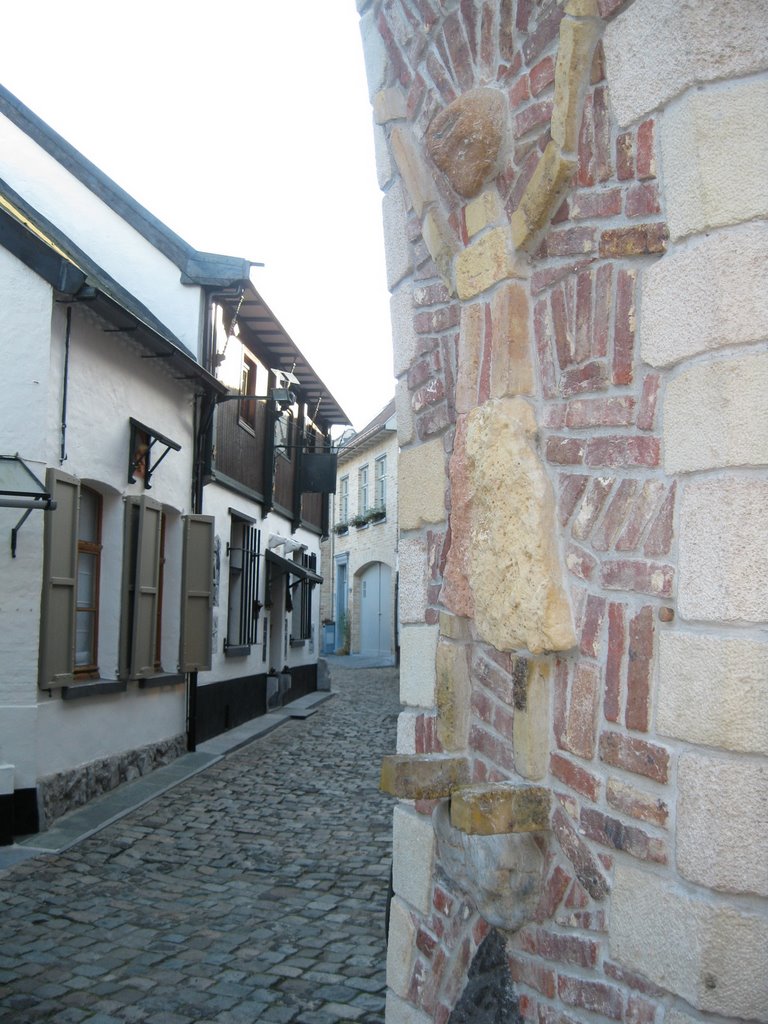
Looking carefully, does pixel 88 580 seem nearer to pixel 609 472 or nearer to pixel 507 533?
pixel 507 533

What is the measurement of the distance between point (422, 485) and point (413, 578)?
1.06 ft

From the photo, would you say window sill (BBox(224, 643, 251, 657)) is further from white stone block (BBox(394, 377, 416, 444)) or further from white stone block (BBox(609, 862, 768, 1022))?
white stone block (BBox(609, 862, 768, 1022))

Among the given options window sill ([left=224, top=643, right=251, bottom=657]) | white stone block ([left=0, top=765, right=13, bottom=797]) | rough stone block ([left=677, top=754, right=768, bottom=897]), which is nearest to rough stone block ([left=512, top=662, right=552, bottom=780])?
rough stone block ([left=677, top=754, right=768, bottom=897])

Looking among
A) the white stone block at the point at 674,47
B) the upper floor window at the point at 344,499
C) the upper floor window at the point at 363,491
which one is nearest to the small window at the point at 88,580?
the white stone block at the point at 674,47

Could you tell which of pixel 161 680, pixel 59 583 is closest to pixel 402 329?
pixel 59 583

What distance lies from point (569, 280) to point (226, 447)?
10366mm

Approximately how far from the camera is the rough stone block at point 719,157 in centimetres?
212

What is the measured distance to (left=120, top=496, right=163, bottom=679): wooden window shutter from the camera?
9.13 m

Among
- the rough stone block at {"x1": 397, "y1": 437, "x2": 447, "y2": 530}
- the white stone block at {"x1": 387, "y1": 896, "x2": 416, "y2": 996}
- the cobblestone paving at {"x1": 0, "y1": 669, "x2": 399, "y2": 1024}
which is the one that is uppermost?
the rough stone block at {"x1": 397, "y1": 437, "x2": 447, "y2": 530}

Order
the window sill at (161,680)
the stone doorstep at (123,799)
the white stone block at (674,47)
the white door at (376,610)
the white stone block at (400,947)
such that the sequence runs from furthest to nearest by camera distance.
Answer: the white door at (376,610) → the window sill at (161,680) → the stone doorstep at (123,799) → the white stone block at (400,947) → the white stone block at (674,47)

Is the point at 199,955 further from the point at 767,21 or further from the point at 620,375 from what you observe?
the point at 767,21

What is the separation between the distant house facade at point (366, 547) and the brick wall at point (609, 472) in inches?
852

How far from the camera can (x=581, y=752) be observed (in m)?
2.53

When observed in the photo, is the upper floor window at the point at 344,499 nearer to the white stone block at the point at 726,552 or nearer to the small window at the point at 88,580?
the small window at the point at 88,580
